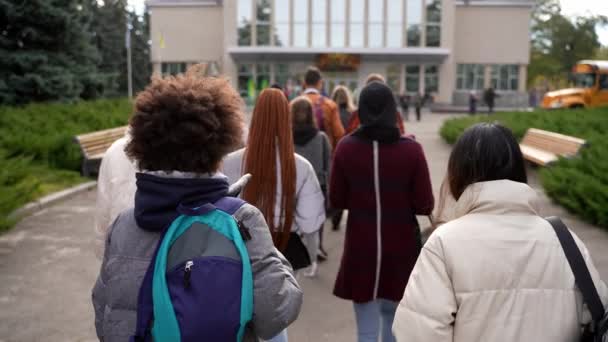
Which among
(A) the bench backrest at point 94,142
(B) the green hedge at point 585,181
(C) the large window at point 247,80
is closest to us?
(B) the green hedge at point 585,181

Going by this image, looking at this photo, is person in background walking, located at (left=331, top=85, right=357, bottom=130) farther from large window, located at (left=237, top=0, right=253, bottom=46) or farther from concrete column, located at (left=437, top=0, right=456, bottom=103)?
concrete column, located at (left=437, top=0, right=456, bottom=103)

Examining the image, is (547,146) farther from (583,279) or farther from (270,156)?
(583,279)

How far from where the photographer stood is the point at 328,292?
5.99 meters

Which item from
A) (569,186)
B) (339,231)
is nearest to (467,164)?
(339,231)

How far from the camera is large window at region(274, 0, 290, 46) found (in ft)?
159

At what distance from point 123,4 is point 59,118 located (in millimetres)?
44441

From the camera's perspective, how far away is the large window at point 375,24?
48.5 m

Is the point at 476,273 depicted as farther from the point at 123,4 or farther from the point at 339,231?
the point at 123,4

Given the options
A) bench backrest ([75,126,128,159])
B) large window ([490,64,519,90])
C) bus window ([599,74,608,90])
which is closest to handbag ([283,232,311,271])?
bench backrest ([75,126,128,159])

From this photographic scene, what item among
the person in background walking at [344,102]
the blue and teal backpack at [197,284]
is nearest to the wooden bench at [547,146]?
the person in background walking at [344,102]

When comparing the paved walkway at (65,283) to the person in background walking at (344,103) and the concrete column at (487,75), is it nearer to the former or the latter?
the person in background walking at (344,103)

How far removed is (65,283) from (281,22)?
44.0 m

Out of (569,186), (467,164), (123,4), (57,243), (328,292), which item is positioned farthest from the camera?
(123,4)

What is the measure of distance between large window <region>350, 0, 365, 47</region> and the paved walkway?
4038 cm
